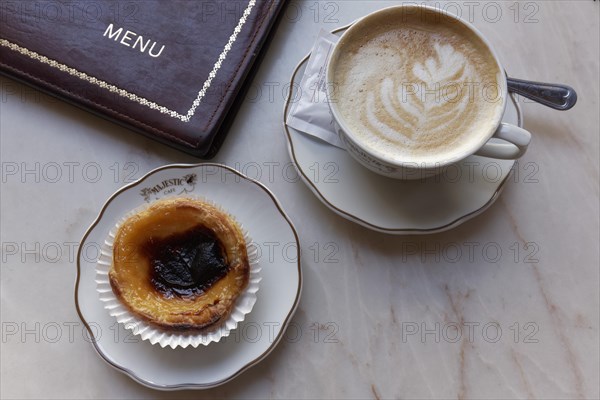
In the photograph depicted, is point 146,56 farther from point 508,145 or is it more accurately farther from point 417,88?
point 508,145

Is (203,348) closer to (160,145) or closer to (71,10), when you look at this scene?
(160,145)

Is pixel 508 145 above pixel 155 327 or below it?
above

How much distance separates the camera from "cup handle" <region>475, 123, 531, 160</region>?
107 centimetres

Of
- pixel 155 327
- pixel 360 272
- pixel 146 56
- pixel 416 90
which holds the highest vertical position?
pixel 416 90

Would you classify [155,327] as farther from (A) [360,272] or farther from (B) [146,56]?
(B) [146,56]

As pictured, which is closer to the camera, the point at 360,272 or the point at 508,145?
the point at 508,145

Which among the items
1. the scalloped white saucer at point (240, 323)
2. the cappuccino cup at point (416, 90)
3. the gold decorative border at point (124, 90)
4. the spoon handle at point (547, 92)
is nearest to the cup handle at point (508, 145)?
the cappuccino cup at point (416, 90)

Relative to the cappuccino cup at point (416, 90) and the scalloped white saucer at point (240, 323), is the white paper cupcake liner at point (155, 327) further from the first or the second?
the cappuccino cup at point (416, 90)

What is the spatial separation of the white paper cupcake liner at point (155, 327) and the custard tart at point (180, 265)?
0.02 meters

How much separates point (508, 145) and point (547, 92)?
17 centimetres

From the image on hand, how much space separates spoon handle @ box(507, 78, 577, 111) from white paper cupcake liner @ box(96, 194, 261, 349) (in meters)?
0.58

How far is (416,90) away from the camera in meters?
1.11

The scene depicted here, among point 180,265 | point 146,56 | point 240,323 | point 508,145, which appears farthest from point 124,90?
point 508,145

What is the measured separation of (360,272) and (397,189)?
18 centimetres
